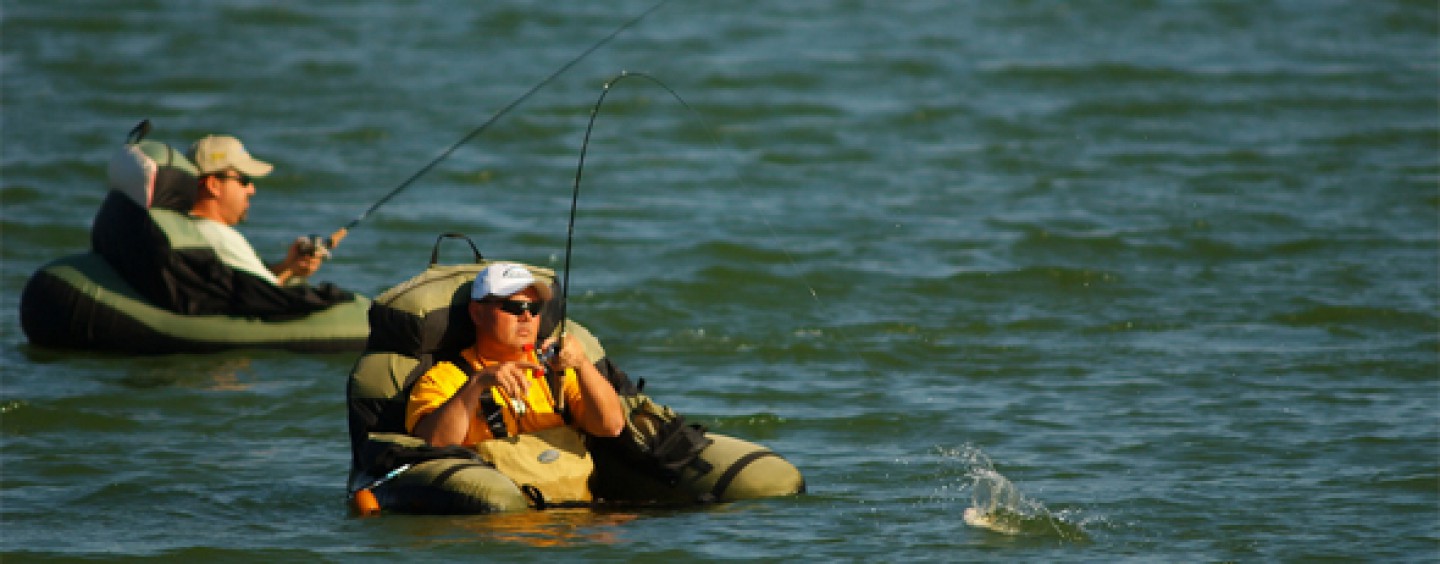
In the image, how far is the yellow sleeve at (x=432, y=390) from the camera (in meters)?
7.48

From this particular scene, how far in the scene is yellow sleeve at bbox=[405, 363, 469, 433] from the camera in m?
7.48

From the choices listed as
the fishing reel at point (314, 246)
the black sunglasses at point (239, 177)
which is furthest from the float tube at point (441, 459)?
the fishing reel at point (314, 246)

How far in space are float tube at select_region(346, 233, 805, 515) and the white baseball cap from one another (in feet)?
0.70

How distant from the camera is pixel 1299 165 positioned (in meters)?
17.7

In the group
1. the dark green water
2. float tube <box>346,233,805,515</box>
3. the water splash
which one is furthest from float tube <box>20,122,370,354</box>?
the water splash

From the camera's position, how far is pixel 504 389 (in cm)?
720

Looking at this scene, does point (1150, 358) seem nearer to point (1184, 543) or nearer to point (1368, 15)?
point (1184, 543)

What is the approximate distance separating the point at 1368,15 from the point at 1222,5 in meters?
1.65

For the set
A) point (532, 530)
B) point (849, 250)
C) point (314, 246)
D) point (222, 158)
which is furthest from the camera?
point (849, 250)

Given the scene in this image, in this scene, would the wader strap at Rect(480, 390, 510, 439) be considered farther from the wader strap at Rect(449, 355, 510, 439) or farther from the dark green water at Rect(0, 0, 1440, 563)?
the dark green water at Rect(0, 0, 1440, 563)

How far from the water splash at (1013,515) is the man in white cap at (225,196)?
4787mm

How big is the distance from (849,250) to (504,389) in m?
7.86

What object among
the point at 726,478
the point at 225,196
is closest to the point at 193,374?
the point at 225,196

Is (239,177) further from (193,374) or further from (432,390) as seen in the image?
(432,390)
